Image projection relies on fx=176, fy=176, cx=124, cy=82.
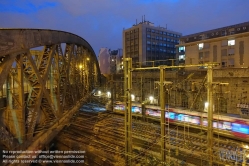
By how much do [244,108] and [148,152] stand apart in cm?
1812

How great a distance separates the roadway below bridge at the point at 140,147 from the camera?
910 cm

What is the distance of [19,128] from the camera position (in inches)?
266

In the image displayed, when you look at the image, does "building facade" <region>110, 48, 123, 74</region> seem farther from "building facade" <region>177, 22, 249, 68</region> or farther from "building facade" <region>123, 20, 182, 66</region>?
"building facade" <region>177, 22, 249, 68</region>

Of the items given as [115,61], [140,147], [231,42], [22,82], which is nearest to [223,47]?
[231,42]

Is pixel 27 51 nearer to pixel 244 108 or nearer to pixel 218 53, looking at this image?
pixel 244 108

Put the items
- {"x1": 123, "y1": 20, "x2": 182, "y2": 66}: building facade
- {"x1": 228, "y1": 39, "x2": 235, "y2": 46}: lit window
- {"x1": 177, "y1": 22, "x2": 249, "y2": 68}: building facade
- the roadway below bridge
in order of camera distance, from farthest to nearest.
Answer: {"x1": 123, "y1": 20, "x2": 182, "y2": 66}: building facade
{"x1": 228, "y1": 39, "x2": 235, "y2": 46}: lit window
{"x1": 177, "y1": 22, "x2": 249, "y2": 68}: building facade
the roadway below bridge

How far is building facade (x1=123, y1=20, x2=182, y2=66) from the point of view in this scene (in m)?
52.1

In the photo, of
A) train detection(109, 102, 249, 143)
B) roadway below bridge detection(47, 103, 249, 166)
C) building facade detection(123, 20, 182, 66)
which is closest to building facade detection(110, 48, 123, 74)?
building facade detection(123, 20, 182, 66)

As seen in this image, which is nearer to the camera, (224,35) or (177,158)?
(177,158)

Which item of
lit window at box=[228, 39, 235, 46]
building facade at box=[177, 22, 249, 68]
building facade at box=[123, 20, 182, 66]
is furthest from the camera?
building facade at box=[123, 20, 182, 66]

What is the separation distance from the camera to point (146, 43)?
52.8m

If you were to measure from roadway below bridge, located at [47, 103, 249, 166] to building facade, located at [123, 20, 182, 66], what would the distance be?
39.3m

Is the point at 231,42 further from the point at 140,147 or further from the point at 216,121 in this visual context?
the point at 140,147

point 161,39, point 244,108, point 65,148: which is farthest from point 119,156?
point 161,39
